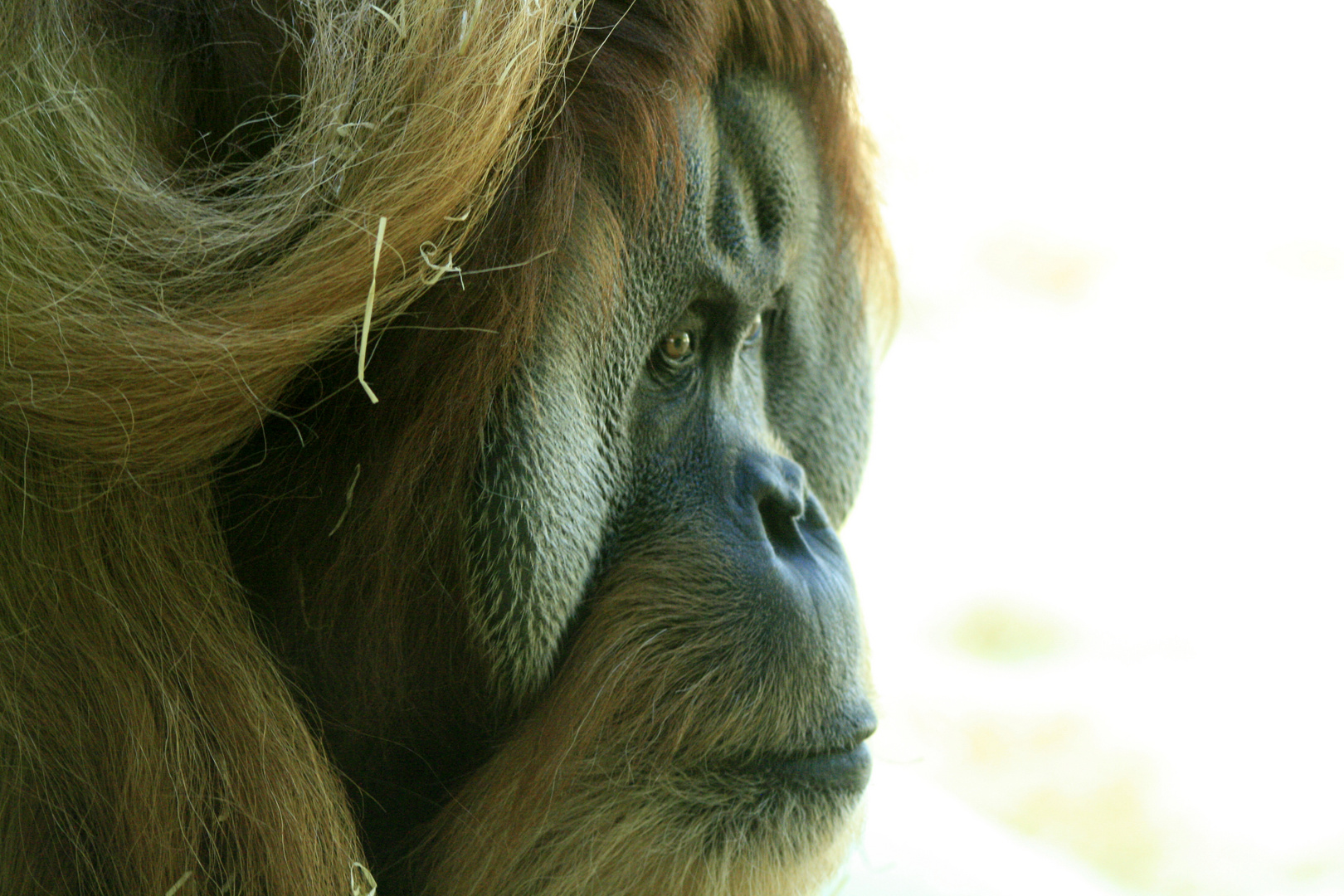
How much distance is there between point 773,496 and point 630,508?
0.39 ft

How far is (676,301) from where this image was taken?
1064 mm

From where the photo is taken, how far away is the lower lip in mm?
1061

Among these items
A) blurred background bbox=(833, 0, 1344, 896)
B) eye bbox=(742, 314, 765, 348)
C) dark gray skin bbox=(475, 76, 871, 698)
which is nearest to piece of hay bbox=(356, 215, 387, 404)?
dark gray skin bbox=(475, 76, 871, 698)

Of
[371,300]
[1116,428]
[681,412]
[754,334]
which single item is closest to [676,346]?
[681,412]

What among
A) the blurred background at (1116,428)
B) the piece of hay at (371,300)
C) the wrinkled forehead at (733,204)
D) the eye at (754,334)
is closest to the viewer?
the piece of hay at (371,300)

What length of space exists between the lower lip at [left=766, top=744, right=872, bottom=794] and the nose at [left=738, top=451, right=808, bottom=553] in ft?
0.57

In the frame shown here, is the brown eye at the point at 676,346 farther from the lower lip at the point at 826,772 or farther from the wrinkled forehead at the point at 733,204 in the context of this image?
the lower lip at the point at 826,772

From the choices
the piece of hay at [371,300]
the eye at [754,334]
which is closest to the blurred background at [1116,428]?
the eye at [754,334]

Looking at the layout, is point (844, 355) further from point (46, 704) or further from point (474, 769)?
point (46, 704)

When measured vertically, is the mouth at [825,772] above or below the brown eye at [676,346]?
below

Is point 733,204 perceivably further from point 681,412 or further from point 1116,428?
point 1116,428

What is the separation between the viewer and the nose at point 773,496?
1.07 meters

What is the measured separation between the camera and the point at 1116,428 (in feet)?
13.6

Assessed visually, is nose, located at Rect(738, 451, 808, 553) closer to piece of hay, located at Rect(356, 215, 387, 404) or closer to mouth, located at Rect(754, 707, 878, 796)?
mouth, located at Rect(754, 707, 878, 796)
